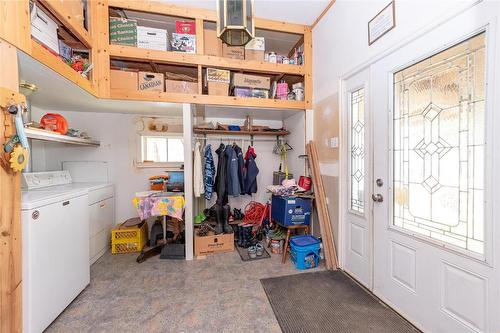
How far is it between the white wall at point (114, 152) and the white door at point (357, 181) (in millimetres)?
2916

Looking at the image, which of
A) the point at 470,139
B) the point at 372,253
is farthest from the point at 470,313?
the point at 470,139

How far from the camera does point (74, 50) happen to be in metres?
2.26

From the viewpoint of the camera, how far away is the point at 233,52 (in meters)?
2.70

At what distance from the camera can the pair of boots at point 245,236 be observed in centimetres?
287

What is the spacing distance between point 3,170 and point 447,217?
2754mm

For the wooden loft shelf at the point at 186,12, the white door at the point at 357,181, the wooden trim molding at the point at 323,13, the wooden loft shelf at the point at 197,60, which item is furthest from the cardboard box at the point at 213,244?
the wooden trim molding at the point at 323,13

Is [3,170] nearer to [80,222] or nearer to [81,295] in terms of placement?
[80,222]

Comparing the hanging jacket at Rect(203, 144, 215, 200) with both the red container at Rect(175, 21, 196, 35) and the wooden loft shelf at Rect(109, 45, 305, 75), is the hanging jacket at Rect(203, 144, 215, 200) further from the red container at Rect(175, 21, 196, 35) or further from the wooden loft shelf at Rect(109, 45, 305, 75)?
the red container at Rect(175, 21, 196, 35)

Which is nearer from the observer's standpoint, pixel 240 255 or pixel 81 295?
pixel 81 295

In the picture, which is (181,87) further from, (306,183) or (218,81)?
(306,183)

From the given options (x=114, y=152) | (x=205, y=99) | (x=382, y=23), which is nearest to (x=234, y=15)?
(x=382, y=23)

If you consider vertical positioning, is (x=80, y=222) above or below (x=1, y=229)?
below

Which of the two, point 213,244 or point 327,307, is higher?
point 213,244

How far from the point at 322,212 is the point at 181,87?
237 cm
